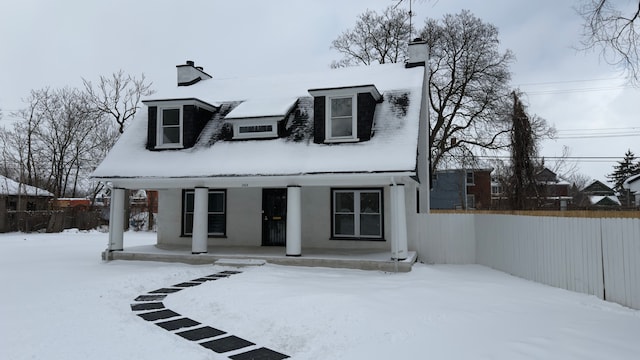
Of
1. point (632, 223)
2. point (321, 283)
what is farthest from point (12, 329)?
point (632, 223)

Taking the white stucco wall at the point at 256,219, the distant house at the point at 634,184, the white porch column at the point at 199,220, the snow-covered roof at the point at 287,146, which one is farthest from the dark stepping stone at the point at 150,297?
the distant house at the point at 634,184

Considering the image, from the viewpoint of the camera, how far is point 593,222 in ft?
25.4

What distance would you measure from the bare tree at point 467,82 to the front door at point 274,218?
49.3 feet

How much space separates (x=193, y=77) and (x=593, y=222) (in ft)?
47.4

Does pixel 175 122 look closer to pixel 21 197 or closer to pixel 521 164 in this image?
pixel 521 164

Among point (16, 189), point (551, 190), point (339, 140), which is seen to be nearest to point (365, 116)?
point (339, 140)

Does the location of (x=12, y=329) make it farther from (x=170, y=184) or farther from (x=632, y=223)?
(x=632, y=223)

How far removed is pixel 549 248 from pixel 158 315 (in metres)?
7.60

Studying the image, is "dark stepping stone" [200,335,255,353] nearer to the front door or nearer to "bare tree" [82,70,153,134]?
the front door

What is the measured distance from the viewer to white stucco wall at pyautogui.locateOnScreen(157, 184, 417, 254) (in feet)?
43.2

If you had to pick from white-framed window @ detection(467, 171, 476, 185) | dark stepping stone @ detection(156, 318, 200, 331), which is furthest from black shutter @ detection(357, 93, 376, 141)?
white-framed window @ detection(467, 171, 476, 185)

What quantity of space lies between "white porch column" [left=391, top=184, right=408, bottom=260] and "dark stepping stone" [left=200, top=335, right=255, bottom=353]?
5.77m

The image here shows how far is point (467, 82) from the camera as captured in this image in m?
27.0

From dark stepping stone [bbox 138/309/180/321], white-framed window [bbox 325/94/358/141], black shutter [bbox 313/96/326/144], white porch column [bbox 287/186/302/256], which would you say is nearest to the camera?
dark stepping stone [bbox 138/309/180/321]
